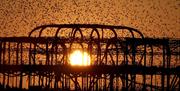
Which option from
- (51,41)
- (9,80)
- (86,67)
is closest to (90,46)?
(51,41)

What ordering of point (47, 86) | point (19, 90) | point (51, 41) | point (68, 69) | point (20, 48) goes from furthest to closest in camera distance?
point (20, 48)
point (47, 86)
point (51, 41)
point (19, 90)
point (68, 69)

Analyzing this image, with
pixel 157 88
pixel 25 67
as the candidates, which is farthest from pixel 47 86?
pixel 157 88

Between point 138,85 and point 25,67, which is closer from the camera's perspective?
point 25,67

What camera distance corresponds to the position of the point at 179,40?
710 inches

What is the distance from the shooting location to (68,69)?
14.5m

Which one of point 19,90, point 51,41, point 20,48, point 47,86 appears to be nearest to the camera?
point 19,90

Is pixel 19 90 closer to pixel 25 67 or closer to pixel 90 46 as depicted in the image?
pixel 25 67

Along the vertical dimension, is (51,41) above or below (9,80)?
above

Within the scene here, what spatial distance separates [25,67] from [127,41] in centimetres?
414

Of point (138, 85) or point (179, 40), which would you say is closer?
point (179, 40)

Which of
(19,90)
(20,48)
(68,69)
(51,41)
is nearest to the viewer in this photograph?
(68,69)

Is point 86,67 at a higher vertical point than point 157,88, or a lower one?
higher

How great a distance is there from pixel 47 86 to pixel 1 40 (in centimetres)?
268

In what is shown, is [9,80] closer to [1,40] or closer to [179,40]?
[1,40]
